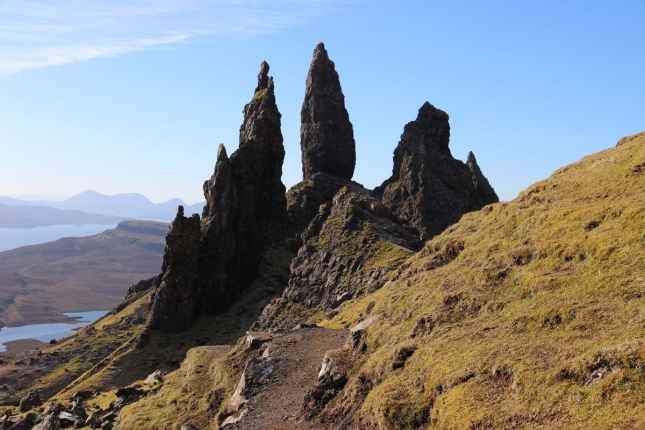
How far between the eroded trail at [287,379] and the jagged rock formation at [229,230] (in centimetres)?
8008

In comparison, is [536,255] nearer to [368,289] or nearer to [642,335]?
[642,335]

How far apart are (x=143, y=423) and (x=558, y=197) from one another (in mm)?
47200

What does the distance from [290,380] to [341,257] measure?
4822 cm

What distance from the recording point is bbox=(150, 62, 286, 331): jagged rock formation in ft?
457

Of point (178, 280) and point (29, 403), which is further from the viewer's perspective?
point (178, 280)

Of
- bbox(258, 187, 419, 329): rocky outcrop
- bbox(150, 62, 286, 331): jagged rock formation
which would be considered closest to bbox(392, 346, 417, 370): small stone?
bbox(258, 187, 419, 329): rocky outcrop

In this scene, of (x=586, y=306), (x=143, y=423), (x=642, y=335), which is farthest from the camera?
(x=143, y=423)

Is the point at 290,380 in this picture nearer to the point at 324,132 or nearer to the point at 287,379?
the point at 287,379

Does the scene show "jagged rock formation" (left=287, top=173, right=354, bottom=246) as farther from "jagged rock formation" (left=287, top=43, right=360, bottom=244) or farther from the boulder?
the boulder

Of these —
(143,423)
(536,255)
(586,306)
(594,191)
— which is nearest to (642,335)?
(586,306)

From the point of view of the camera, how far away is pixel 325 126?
171000mm

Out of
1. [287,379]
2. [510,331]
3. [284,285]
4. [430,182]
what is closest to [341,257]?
[284,285]

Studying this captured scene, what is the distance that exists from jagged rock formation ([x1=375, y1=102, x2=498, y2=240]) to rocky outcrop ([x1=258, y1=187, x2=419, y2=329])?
29.9 m

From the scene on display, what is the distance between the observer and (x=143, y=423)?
65.1 m
